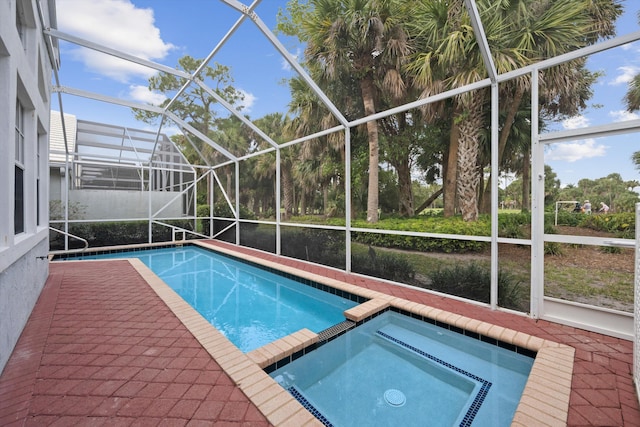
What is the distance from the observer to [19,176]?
3.17 meters

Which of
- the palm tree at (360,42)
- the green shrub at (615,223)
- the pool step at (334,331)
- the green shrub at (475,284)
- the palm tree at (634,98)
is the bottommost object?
the pool step at (334,331)

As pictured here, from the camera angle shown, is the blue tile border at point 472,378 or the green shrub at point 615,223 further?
the green shrub at point 615,223

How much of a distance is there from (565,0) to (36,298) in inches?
309

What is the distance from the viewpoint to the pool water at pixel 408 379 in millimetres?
2283

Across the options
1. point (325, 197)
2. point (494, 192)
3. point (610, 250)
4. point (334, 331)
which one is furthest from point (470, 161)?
point (325, 197)

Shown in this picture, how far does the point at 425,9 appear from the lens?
4.60 meters

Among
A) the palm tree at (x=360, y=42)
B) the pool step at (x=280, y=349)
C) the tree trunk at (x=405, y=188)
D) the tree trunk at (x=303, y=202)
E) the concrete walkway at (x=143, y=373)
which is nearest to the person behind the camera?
the concrete walkway at (x=143, y=373)

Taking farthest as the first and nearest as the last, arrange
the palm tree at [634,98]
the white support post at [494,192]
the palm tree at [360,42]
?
the palm tree at [360,42] < the white support post at [494,192] < the palm tree at [634,98]

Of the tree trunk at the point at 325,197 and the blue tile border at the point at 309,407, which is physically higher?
the tree trunk at the point at 325,197

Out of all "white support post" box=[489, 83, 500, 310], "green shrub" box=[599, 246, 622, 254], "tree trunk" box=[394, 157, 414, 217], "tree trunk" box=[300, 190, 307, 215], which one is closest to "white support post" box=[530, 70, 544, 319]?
"white support post" box=[489, 83, 500, 310]

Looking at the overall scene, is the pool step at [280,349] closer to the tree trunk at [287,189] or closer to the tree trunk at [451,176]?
the tree trunk at [451,176]

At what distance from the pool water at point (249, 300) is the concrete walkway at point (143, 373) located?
92cm

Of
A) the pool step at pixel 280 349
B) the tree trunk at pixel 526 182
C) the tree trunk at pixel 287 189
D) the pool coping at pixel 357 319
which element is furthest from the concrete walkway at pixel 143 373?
the tree trunk at pixel 287 189

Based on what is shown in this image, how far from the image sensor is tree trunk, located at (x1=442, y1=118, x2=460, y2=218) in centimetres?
472
